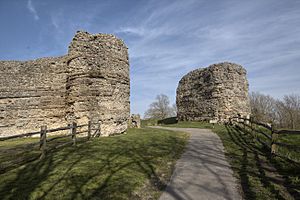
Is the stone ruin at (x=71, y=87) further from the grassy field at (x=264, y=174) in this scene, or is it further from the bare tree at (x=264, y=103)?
the bare tree at (x=264, y=103)

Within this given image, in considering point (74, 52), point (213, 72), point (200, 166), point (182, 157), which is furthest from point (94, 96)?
point (213, 72)

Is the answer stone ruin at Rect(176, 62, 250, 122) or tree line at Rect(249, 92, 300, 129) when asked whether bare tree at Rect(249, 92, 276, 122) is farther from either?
stone ruin at Rect(176, 62, 250, 122)

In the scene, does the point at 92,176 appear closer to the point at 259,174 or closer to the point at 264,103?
the point at 259,174

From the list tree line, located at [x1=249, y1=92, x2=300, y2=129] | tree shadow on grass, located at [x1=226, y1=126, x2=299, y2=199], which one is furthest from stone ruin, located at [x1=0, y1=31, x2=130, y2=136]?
tree line, located at [x1=249, y1=92, x2=300, y2=129]

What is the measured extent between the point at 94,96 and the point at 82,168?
790 cm

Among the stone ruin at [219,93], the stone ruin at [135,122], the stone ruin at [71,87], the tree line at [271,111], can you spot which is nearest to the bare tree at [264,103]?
the tree line at [271,111]

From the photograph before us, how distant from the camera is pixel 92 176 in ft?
20.7

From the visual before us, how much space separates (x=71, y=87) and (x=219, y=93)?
16730mm

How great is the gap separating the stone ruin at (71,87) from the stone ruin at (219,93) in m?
13.0

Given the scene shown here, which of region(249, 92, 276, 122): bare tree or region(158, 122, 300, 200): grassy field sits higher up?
region(249, 92, 276, 122): bare tree

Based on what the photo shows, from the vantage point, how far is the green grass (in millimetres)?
5234

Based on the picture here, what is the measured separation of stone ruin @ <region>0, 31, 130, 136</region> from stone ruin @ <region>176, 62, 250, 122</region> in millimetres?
13038

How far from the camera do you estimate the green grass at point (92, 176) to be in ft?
17.2

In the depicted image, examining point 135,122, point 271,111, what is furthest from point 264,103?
point 135,122
